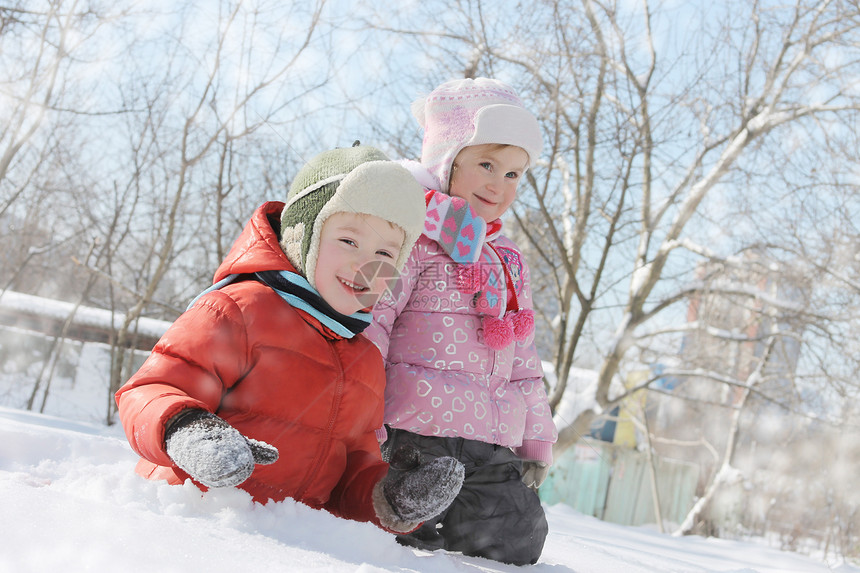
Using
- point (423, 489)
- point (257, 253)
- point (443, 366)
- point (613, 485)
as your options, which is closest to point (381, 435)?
point (443, 366)

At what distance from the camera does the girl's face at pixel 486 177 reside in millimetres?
2217

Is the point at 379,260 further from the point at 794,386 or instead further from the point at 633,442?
the point at 633,442

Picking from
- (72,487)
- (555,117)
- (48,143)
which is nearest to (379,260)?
(72,487)

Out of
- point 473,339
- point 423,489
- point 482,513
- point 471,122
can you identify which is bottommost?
point 482,513

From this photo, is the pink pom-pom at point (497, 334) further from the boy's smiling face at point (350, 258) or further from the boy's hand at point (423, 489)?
the boy's hand at point (423, 489)

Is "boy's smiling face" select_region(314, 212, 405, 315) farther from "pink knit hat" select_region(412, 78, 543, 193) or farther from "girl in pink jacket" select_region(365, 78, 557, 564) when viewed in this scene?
"pink knit hat" select_region(412, 78, 543, 193)

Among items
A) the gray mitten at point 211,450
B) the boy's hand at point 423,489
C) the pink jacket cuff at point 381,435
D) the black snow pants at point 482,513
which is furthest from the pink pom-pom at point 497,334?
the gray mitten at point 211,450

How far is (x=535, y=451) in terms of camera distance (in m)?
2.22

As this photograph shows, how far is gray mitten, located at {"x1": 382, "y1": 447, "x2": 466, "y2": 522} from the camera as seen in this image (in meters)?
1.39

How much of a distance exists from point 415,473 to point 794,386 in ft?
28.0

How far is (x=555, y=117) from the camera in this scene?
19.4 feet

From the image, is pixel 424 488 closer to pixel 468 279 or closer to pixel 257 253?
pixel 257 253

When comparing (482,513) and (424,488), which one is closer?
(424,488)

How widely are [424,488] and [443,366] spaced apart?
62cm
